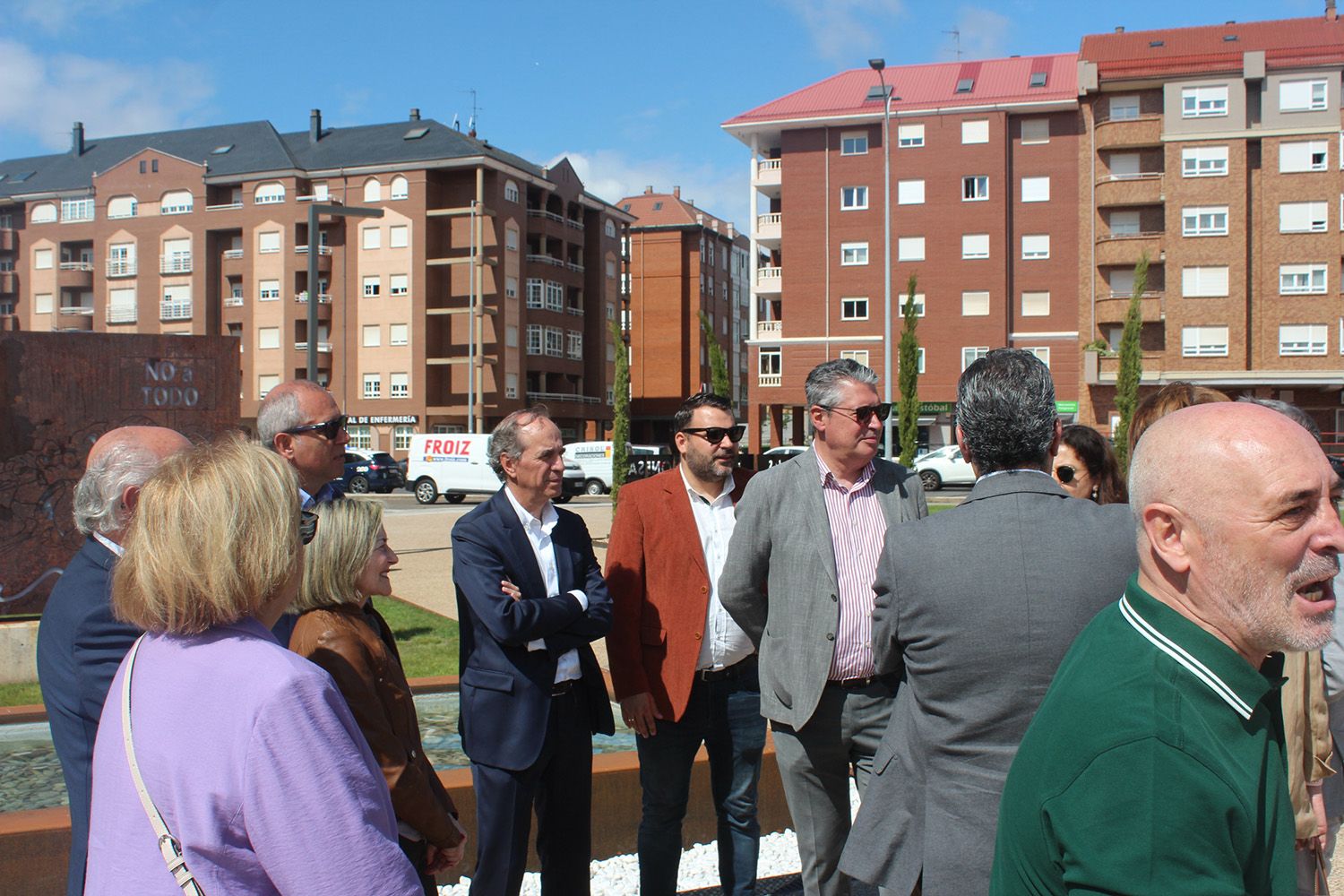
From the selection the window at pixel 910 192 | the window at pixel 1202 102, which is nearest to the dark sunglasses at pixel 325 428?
the window at pixel 910 192

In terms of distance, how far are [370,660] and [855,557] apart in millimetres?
1646

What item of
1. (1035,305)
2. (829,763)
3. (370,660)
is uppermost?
(1035,305)

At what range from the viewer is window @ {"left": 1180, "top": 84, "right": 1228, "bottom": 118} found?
156 feet

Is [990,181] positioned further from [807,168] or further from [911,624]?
[911,624]

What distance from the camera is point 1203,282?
47.6 m

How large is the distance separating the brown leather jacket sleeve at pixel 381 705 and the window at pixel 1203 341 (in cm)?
5016

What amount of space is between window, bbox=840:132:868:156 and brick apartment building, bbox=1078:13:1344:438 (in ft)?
31.3

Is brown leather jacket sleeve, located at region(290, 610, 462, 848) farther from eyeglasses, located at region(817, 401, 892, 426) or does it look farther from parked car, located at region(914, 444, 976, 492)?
parked car, located at region(914, 444, 976, 492)

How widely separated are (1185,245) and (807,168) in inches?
664

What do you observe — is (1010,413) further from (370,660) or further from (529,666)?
(529,666)

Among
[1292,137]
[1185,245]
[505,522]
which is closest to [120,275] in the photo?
[1185,245]

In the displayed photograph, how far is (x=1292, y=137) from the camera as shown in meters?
46.6

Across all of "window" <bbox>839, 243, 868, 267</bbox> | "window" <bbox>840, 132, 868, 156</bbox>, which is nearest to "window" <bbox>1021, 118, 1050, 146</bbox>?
"window" <bbox>840, 132, 868, 156</bbox>

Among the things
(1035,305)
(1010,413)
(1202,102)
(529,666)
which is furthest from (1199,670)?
(1202,102)
